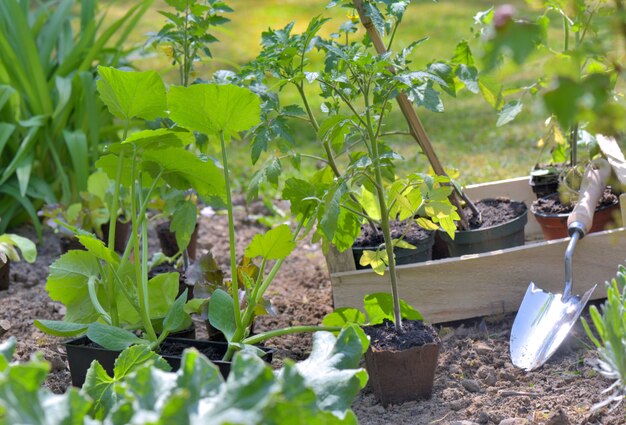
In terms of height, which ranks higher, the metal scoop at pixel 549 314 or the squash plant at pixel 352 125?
the squash plant at pixel 352 125

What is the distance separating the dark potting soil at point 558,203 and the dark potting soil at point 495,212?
6 cm

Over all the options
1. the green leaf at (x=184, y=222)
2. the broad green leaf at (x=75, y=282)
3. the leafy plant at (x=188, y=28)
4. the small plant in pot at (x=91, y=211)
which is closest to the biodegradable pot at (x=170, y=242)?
the small plant in pot at (x=91, y=211)

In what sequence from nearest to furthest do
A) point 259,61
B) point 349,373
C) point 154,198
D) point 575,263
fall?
point 349,373 → point 259,61 → point 575,263 → point 154,198

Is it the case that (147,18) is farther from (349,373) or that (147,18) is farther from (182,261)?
(349,373)

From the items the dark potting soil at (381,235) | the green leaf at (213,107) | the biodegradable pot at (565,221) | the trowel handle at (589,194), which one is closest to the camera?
the green leaf at (213,107)

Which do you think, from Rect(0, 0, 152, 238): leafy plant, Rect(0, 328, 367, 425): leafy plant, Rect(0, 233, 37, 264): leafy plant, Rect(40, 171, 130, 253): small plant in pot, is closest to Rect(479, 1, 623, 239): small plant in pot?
Rect(0, 328, 367, 425): leafy plant

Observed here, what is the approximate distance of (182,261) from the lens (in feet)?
8.91

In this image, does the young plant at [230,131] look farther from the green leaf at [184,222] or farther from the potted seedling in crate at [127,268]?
the green leaf at [184,222]

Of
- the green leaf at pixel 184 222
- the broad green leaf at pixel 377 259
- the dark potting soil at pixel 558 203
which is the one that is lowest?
the broad green leaf at pixel 377 259

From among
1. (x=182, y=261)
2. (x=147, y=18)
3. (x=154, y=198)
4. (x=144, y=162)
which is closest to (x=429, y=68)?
(x=144, y=162)

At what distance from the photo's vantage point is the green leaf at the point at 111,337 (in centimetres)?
194

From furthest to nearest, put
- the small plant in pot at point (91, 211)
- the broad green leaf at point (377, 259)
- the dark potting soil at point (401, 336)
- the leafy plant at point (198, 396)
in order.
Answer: the small plant in pot at point (91, 211), the broad green leaf at point (377, 259), the dark potting soil at point (401, 336), the leafy plant at point (198, 396)

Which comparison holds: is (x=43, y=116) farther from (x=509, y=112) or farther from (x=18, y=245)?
(x=509, y=112)

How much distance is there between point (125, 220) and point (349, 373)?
76.0 inches
